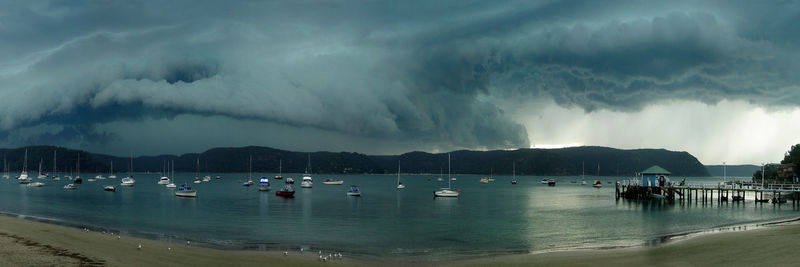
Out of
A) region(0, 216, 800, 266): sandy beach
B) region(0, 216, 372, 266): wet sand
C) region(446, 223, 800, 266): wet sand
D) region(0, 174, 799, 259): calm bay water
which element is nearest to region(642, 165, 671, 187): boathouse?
region(0, 174, 799, 259): calm bay water

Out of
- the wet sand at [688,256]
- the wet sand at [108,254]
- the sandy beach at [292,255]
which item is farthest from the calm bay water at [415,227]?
the wet sand at [108,254]

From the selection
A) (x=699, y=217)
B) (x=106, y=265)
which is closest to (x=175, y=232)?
(x=106, y=265)

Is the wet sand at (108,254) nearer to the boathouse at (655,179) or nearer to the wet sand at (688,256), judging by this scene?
the wet sand at (688,256)

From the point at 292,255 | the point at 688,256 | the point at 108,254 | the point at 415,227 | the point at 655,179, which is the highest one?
the point at 655,179

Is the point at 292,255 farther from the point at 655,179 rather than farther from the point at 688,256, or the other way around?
the point at 655,179

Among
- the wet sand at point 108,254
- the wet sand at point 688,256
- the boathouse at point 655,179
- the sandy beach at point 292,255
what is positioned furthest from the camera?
the boathouse at point 655,179

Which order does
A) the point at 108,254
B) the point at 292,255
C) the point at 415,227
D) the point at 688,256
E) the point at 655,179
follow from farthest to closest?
the point at 655,179 → the point at 415,227 → the point at 292,255 → the point at 688,256 → the point at 108,254

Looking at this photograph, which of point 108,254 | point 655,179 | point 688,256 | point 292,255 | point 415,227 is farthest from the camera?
point 655,179

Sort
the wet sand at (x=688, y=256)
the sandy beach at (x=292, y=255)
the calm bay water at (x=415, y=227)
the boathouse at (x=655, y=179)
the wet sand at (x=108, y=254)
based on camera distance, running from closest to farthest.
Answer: the wet sand at (x=108, y=254) < the sandy beach at (x=292, y=255) < the wet sand at (x=688, y=256) < the calm bay water at (x=415, y=227) < the boathouse at (x=655, y=179)

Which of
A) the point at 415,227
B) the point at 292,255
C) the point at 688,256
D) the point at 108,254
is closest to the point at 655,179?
the point at 415,227
